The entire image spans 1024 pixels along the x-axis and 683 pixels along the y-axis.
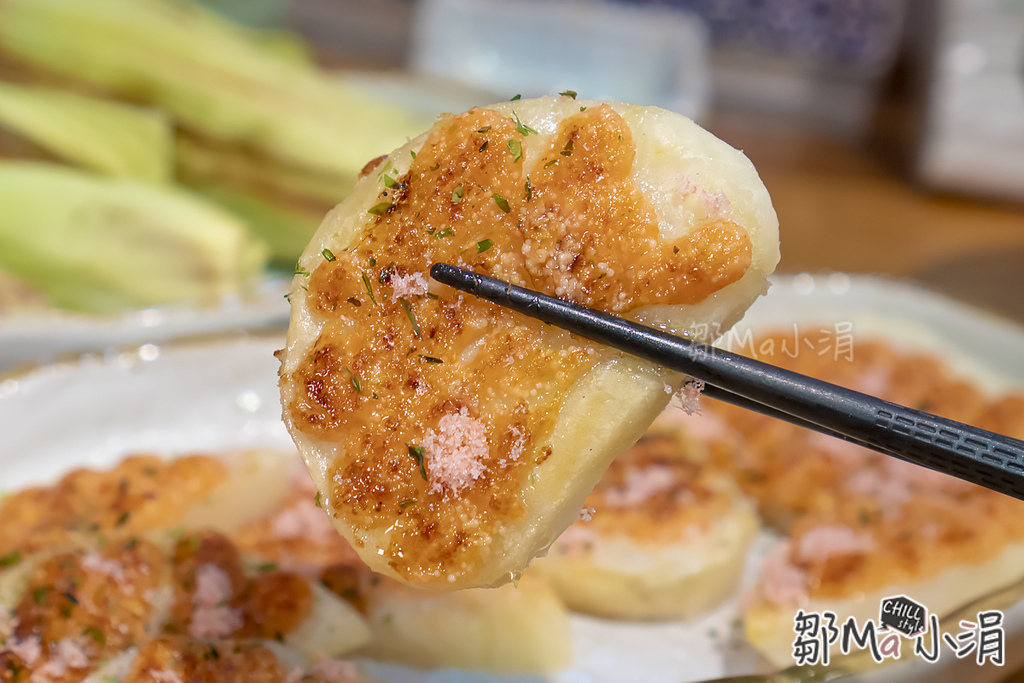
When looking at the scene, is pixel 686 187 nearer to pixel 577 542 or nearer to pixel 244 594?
pixel 577 542

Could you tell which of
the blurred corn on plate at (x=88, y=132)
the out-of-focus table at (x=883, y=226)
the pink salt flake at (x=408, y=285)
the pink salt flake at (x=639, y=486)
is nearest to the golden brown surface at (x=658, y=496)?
the pink salt flake at (x=639, y=486)

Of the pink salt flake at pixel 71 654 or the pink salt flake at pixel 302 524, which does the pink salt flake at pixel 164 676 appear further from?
the pink salt flake at pixel 302 524

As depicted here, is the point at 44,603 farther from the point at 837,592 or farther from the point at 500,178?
the point at 837,592

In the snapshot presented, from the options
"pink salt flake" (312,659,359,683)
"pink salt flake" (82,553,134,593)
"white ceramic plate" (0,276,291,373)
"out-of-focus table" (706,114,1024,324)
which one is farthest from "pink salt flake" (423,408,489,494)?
"out-of-focus table" (706,114,1024,324)

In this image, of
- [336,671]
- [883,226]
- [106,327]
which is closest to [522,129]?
[336,671]

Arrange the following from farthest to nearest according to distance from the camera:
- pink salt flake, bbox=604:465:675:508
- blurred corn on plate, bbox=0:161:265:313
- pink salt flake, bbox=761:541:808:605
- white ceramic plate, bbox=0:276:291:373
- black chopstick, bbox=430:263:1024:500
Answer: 1. blurred corn on plate, bbox=0:161:265:313
2. white ceramic plate, bbox=0:276:291:373
3. pink salt flake, bbox=604:465:675:508
4. pink salt flake, bbox=761:541:808:605
5. black chopstick, bbox=430:263:1024:500

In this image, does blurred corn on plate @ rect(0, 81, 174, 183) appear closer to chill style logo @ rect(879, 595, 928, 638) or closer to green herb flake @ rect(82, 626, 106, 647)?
green herb flake @ rect(82, 626, 106, 647)

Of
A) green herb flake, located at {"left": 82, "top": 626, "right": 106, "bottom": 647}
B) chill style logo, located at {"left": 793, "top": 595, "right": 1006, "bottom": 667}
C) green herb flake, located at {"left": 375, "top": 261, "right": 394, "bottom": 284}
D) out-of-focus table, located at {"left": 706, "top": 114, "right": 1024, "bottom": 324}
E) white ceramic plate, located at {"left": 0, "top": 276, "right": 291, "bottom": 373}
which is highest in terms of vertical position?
out-of-focus table, located at {"left": 706, "top": 114, "right": 1024, "bottom": 324}
